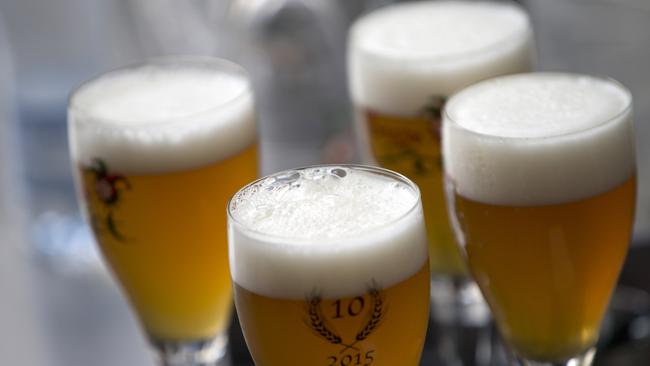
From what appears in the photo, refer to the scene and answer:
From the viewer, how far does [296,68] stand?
2.24 meters

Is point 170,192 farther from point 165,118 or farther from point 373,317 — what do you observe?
point 373,317

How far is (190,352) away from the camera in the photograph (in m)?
1.31

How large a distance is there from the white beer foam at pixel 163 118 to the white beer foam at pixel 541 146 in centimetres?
24

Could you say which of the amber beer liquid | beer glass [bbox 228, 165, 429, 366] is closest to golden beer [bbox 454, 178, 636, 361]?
beer glass [bbox 228, 165, 429, 366]

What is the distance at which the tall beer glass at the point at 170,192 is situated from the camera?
1.17m

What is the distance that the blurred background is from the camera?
193 cm

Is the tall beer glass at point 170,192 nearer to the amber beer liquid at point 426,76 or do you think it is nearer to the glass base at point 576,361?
the amber beer liquid at point 426,76

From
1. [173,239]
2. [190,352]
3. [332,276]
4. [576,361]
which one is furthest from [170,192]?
[576,361]

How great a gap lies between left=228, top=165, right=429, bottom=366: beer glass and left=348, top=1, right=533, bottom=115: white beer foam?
0.33 m

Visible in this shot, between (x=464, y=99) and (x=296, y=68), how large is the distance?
1.13m

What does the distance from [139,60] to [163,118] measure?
38.1 inches

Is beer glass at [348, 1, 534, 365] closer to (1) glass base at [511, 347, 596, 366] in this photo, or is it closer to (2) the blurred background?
(1) glass base at [511, 347, 596, 366]

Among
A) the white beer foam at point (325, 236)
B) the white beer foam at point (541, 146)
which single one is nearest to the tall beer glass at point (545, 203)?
the white beer foam at point (541, 146)

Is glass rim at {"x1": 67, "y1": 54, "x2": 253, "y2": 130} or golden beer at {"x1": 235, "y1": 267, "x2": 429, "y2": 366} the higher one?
glass rim at {"x1": 67, "y1": 54, "x2": 253, "y2": 130}
